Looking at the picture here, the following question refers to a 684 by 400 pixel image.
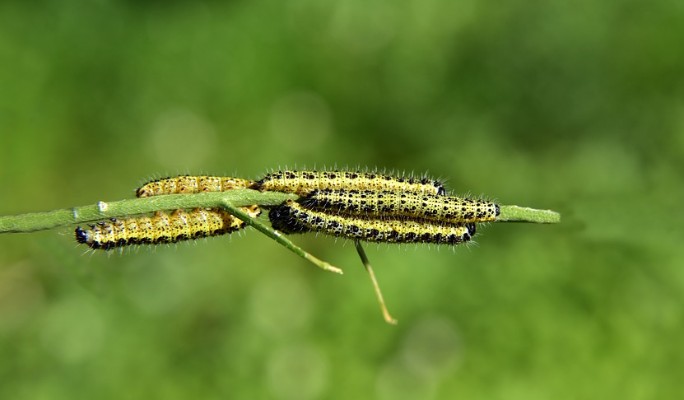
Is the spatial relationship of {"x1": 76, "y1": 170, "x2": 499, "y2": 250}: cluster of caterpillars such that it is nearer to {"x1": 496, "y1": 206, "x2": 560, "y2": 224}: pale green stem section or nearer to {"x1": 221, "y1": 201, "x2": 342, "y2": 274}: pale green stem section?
{"x1": 496, "y1": 206, "x2": 560, "y2": 224}: pale green stem section

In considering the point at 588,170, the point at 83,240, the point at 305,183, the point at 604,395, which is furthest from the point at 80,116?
the point at 604,395

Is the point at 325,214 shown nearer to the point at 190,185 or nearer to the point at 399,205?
the point at 399,205

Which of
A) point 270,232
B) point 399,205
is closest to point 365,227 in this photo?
point 399,205

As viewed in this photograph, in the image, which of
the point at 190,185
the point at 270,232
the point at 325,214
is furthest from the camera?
the point at 190,185

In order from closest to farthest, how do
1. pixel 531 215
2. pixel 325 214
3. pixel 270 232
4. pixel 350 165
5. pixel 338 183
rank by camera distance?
1. pixel 270 232
2. pixel 531 215
3. pixel 325 214
4. pixel 338 183
5. pixel 350 165

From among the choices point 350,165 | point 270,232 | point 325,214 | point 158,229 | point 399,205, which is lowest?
point 270,232

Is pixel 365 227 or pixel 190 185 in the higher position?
pixel 190 185

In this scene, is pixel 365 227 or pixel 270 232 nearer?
pixel 270 232
